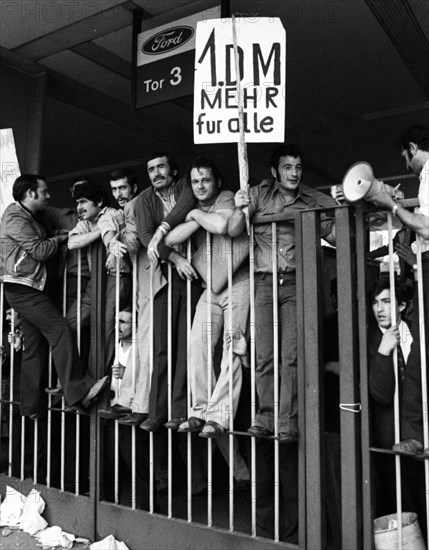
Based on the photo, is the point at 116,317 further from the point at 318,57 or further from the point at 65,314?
the point at 318,57

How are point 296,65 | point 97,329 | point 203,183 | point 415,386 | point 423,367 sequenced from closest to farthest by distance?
point 423,367, point 415,386, point 203,183, point 97,329, point 296,65

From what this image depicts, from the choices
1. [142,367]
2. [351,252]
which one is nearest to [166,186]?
[142,367]

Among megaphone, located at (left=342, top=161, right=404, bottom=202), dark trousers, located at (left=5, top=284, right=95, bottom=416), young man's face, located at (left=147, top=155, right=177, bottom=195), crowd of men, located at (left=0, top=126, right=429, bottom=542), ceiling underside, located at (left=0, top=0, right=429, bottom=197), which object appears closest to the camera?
megaphone, located at (left=342, top=161, right=404, bottom=202)

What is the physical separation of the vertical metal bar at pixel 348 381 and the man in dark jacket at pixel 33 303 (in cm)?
156

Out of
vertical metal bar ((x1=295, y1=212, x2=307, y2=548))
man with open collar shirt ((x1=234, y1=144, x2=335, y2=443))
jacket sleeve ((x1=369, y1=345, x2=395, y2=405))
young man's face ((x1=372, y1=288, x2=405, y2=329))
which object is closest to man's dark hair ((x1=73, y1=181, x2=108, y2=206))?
man with open collar shirt ((x1=234, y1=144, x2=335, y2=443))

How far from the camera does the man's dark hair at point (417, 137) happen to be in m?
3.02

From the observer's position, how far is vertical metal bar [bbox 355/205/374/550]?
8.71 ft

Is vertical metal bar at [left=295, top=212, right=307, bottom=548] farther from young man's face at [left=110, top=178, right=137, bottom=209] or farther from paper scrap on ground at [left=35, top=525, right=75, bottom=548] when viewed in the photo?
young man's face at [left=110, top=178, right=137, bottom=209]

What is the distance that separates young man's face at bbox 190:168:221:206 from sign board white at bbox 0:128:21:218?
1893 mm

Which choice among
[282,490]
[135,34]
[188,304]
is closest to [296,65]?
[135,34]

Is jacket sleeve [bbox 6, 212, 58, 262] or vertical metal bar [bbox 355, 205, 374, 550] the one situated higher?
jacket sleeve [bbox 6, 212, 58, 262]

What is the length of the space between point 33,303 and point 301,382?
72.0 inches

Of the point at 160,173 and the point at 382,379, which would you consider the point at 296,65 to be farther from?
the point at 382,379

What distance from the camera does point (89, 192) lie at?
3949mm
